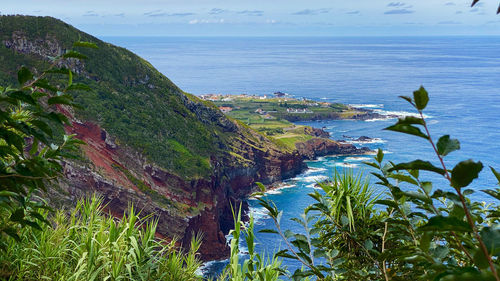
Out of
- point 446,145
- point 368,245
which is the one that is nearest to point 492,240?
point 446,145

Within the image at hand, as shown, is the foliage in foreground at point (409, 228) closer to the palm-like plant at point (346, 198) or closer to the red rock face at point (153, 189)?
the palm-like plant at point (346, 198)

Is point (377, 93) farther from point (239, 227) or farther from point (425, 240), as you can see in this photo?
point (425, 240)

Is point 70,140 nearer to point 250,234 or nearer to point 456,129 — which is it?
point 250,234

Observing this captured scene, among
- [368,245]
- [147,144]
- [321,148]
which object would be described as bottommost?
[321,148]

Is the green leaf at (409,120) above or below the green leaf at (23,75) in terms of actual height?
below

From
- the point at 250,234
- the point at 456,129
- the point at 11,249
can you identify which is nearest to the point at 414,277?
the point at 250,234

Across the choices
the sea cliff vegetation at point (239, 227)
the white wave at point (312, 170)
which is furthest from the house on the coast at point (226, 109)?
the sea cliff vegetation at point (239, 227)

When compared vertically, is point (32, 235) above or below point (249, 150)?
above
